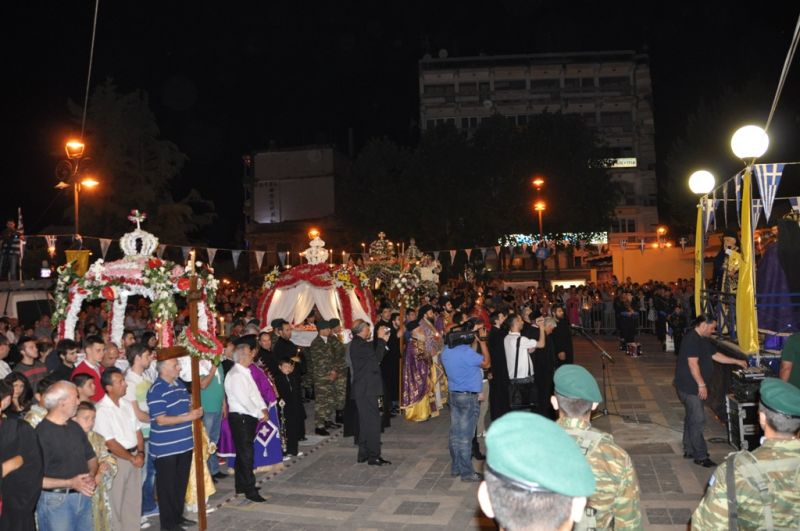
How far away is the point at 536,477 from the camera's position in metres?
1.96

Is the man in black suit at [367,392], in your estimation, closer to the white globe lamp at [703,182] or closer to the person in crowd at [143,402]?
the person in crowd at [143,402]

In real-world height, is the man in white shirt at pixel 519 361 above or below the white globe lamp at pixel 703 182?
below

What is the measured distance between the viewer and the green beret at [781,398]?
3.54m

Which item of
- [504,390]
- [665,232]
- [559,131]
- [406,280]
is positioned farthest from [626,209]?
[504,390]

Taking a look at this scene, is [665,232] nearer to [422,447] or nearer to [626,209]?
[626,209]

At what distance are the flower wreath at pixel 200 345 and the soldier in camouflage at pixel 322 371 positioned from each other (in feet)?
11.3

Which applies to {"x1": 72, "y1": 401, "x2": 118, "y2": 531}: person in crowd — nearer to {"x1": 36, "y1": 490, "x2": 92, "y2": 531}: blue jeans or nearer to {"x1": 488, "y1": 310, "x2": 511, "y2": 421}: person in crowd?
{"x1": 36, "y1": 490, "x2": 92, "y2": 531}: blue jeans

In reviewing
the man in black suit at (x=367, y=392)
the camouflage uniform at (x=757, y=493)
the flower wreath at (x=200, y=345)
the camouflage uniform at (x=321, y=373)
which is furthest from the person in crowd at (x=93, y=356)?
the camouflage uniform at (x=757, y=493)

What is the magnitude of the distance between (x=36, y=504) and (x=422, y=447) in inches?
239

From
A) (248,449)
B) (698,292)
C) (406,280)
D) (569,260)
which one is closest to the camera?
(248,449)

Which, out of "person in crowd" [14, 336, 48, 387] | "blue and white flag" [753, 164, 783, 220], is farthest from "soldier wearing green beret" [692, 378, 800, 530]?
"person in crowd" [14, 336, 48, 387]

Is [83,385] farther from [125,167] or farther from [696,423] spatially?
[125,167]

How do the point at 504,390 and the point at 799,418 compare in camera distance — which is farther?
the point at 504,390

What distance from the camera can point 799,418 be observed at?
3535 millimetres
